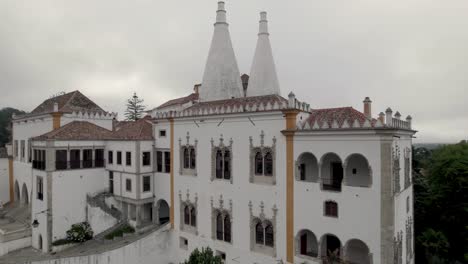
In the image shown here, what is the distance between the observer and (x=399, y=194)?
608 inches

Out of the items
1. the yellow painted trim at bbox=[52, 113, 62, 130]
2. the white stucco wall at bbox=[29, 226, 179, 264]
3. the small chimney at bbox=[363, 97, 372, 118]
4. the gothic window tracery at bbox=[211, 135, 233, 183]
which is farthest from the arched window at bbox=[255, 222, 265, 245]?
the yellow painted trim at bbox=[52, 113, 62, 130]

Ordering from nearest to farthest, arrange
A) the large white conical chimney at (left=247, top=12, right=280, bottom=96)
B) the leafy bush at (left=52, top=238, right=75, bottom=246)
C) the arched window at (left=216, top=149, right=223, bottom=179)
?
the arched window at (left=216, top=149, right=223, bottom=179)
the leafy bush at (left=52, top=238, right=75, bottom=246)
the large white conical chimney at (left=247, top=12, right=280, bottom=96)

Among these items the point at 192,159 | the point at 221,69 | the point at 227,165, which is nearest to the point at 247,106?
the point at 227,165

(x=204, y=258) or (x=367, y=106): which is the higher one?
(x=367, y=106)

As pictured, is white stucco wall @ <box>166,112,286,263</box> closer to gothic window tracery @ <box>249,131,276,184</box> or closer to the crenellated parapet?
gothic window tracery @ <box>249,131,276,184</box>

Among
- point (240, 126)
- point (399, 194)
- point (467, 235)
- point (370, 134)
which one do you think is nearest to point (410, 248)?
point (399, 194)

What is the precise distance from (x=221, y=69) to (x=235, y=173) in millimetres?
9626

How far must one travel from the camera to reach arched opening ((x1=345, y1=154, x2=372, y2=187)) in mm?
15805

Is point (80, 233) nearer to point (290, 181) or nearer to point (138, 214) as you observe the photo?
point (138, 214)

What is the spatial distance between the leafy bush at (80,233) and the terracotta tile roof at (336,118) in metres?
18.7

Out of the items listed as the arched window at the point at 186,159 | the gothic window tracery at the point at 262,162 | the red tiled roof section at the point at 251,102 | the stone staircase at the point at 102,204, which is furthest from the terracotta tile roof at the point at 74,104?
the gothic window tracery at the point at 262,162

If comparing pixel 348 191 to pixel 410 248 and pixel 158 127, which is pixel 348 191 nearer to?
pixel 410 248

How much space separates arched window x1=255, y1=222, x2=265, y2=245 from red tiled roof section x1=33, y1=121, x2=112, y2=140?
14.8 m

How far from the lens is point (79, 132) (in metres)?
24.7
